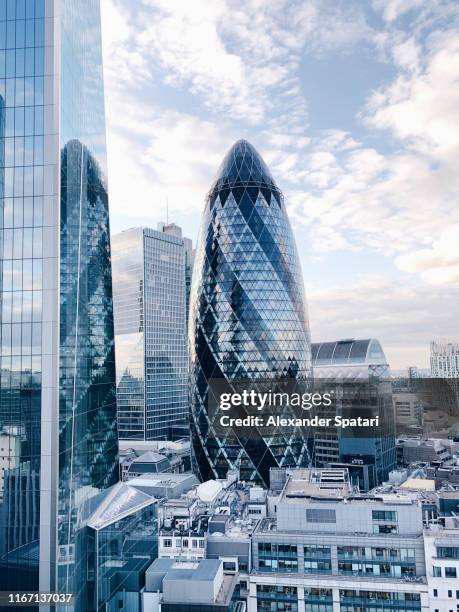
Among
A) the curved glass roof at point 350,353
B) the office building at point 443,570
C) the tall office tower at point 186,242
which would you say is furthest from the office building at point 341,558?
the tall office tower at point 186,242

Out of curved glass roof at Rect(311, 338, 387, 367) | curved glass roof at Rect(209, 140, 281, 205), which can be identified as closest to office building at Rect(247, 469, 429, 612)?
curved glass roof at Rect(209, 140, 281, 205)

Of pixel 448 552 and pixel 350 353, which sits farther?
pixel 350 353

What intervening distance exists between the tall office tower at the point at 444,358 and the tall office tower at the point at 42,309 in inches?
5959

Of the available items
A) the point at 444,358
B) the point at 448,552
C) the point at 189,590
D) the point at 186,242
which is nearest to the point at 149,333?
the point at 186,242

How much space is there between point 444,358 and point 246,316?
11958cm

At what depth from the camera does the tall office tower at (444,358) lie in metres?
165

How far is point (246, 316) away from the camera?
233ft

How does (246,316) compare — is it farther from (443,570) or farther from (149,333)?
(443,570)

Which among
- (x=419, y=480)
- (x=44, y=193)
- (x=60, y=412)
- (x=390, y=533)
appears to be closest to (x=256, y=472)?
(x=419, y=480)

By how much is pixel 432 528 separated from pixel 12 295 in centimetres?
2902

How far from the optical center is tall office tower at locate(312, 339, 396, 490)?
235ft

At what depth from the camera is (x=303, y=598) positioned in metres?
33.7

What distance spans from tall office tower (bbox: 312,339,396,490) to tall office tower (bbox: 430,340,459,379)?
7939 cm

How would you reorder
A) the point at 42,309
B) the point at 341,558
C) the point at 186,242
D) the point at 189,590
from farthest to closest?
the point at 186,242, the point at 341,558, the point at 189,590, the point at 42,309
